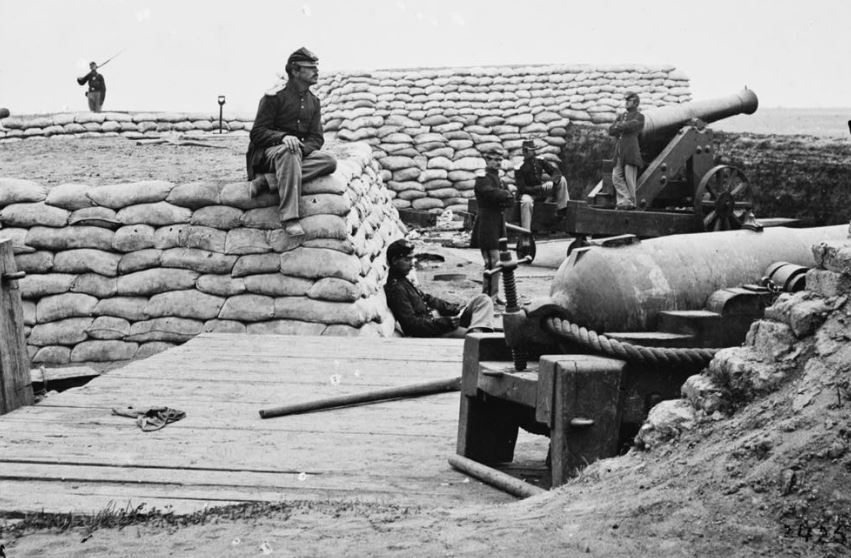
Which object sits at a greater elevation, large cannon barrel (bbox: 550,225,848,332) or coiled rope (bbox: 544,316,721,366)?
large cannon barrel (bbox: 550,225,848,332)

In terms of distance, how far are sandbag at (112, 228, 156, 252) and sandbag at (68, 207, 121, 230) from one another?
0.10 meters

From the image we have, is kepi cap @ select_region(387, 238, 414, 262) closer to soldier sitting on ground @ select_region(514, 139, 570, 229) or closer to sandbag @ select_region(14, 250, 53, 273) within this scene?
sandbag @ select_region(14, 250, 53, 273)

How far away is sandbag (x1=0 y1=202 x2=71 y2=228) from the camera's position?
31.8 ft

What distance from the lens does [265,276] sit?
30.6ft

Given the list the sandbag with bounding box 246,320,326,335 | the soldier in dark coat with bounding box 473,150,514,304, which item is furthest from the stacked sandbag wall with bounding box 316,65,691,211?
the sandbag with bounding box 246,320,326,335

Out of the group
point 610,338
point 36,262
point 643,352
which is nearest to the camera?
point 643,352

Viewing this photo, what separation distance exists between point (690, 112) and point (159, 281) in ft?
20.5

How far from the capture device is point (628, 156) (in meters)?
12.5

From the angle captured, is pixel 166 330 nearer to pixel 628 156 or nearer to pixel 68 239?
pixel 68 239

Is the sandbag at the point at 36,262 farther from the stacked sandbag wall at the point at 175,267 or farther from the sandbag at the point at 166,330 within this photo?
the sandbag at the point at 166,330

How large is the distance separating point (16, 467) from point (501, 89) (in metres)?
17.5

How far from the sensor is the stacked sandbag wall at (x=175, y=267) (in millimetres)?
9195

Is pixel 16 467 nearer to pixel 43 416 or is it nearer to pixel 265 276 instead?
pixel 43 416

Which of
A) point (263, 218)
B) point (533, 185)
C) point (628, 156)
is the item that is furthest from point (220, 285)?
point (533, 185)
